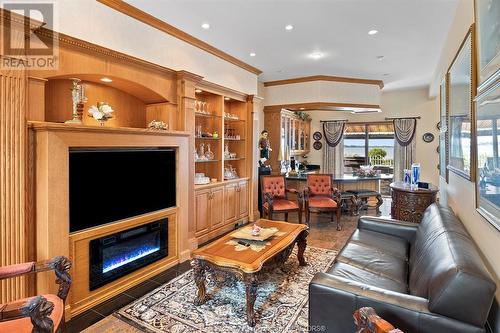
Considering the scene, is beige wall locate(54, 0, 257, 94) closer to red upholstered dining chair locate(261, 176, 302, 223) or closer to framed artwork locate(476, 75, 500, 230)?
red upholstered dining chair locate(261, 176, 302, 223)

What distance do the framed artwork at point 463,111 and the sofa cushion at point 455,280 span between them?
0.60 m

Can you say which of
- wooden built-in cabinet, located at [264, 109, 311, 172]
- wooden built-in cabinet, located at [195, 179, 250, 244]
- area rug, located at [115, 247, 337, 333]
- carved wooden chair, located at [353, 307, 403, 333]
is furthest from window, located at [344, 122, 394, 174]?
carved wooden chair, located at [353, 307, 403, 333]

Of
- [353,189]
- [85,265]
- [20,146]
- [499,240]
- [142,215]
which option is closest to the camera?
[499,240]

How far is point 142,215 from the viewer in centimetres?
319

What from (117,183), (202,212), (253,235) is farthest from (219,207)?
(117,183)

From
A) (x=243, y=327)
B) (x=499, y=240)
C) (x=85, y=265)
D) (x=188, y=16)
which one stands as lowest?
(x=243, y=327)

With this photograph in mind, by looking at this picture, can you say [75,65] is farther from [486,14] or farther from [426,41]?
[426,41]

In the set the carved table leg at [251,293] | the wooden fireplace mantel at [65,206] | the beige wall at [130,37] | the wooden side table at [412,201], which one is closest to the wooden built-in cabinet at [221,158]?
the beige wall at [130,37]

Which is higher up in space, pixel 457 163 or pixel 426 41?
pixel 426 41

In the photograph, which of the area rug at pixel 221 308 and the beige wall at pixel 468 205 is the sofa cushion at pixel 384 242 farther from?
the area rug at pixel 221 308

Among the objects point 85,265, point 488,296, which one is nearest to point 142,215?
point 85,265

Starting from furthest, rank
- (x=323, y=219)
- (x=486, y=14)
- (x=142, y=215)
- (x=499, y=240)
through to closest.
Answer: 1. (x=323, y=219)
2. (x=142, y=215)
3. (x=486, y=14)
4. (x=499, y=240)

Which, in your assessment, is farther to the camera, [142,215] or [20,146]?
[142,215]

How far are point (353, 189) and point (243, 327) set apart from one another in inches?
189
